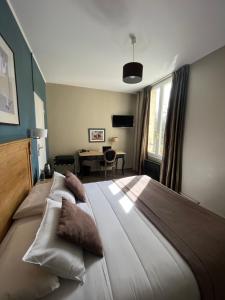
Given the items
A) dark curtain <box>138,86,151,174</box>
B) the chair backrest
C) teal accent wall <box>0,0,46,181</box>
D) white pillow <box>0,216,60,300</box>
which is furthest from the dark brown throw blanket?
dark curtain <box>138,86,151,174</box>

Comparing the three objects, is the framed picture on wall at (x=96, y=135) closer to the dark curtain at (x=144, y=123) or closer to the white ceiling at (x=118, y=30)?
the dark curtain at (x=144, y=123)

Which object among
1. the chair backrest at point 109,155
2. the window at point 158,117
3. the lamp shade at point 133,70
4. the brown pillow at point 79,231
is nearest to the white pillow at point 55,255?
the brown pillow at point 79,231

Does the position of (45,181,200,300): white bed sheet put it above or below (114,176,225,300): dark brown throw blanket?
below

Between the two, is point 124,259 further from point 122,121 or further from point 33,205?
point 122,121

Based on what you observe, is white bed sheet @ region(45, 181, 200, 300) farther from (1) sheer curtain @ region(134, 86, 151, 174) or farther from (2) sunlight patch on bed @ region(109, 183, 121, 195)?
(1) sheer curtain @ region(134, 86, 151, 174)

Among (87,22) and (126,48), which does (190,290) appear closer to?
(87,22)

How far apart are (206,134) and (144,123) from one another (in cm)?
193

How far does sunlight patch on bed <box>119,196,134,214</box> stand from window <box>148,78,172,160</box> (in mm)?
2275

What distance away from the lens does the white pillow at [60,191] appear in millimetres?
1553

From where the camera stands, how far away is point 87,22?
173 centimetres

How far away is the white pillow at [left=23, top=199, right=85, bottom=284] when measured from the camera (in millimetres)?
796

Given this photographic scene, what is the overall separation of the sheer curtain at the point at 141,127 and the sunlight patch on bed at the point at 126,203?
2.58 meters

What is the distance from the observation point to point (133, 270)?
0.94 metres

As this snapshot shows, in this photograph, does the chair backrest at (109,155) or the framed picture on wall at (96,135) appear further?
the framed picture on wall at (96,135)
